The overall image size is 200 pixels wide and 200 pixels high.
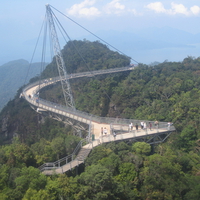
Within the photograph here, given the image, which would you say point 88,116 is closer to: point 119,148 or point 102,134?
point 102,134

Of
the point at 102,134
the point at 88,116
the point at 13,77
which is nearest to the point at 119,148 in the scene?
the point at 102,134

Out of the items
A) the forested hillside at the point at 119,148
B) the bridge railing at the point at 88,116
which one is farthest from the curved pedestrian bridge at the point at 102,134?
the forested hillside at the point at 119,148

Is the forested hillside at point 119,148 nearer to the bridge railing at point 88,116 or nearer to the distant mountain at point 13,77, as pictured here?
the bridge railing at point 88,116

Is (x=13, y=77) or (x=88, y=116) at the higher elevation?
(x=88, y=116)

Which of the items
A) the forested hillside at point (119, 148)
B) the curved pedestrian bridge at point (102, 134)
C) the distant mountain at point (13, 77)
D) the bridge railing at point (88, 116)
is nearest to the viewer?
the forested hillside at point (119, 148)

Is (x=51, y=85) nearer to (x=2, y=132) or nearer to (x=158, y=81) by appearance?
(x=2, y=132)

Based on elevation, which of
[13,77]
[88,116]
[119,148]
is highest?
[88,116]

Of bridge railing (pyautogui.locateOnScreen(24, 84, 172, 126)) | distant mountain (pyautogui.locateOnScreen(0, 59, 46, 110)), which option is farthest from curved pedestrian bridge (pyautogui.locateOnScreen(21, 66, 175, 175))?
distant mountain (pyautogui.locateOnScreen(0, 59, 46, 110))

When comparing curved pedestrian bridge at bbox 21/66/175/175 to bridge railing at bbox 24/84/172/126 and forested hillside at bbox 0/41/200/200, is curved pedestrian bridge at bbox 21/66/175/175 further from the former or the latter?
forested hillside at bbox 0/41/200/200
